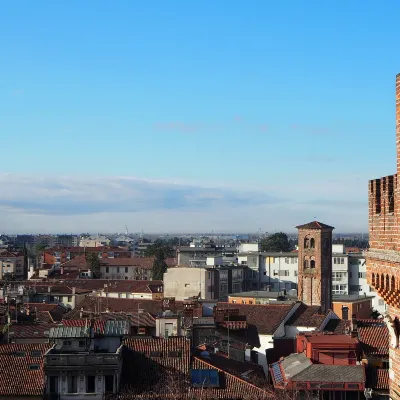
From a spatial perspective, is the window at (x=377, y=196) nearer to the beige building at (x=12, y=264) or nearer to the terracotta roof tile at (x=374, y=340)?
the terracotta roof tile at (x=374, y=340)

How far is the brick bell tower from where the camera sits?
81.0m

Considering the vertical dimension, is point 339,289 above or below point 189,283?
below

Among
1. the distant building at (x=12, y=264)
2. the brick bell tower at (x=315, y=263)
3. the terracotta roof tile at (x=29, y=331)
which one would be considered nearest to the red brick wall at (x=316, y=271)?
the brick bell tower at (x=315, y=263)

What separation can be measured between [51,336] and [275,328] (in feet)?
71.6

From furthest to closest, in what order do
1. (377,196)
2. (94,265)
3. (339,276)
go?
(94,265), (339,276), (377,196)

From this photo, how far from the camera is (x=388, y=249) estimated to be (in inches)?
428

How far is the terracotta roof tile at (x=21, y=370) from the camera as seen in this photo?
93.0ft

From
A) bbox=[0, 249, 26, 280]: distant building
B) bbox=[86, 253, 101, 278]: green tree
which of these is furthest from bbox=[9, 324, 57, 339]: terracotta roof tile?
bbox=[0, 249, 26, 280]: distant building

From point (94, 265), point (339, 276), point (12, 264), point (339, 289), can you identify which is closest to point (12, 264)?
point (12, 264)

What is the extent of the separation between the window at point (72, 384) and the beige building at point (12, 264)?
112m

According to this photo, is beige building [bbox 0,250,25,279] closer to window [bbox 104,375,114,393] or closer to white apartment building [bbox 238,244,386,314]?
white apartment building [bbox 238,244,386,314]

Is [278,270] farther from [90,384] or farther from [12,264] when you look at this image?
[90,384]

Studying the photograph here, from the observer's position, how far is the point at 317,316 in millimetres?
54188

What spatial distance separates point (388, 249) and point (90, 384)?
19.7 m
